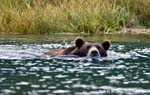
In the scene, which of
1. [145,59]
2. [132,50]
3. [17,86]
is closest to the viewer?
[17,86]

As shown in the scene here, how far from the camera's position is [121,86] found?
10102 mm

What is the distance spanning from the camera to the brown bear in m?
15.1

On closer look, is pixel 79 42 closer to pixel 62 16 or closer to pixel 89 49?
pixel 89 49

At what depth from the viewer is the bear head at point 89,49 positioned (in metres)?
15.1

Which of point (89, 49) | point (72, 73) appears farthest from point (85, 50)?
point (72, 73)

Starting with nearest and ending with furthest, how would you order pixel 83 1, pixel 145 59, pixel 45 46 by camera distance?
pixel 145 59 < pixel 45 46 < pixel 83 1

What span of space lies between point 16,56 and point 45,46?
351cm

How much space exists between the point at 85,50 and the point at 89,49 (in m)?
0.17

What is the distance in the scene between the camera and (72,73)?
1190 centimetres

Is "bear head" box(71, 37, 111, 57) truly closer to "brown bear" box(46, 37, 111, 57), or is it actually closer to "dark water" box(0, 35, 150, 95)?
"brown bear" box(46, 37, 111, 57)

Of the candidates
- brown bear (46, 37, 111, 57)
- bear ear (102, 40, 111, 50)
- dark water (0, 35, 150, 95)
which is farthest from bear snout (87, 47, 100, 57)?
bear ear (102, 40, 111, 50)

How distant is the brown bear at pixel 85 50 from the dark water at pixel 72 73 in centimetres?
29

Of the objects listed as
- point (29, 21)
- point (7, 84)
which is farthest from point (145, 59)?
point (29, 21)

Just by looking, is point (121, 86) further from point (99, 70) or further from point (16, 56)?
point (16, 56)
